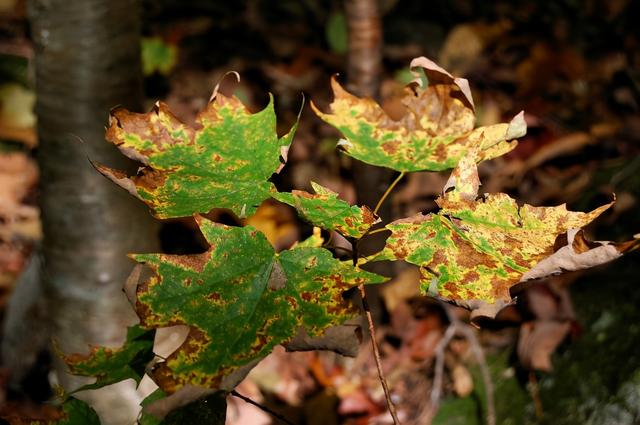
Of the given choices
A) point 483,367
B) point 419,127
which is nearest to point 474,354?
point 483,367

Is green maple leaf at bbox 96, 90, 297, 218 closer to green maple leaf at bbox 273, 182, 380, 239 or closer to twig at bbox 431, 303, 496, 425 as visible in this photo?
green maple leaf at bbox 273, 182, 380, 239

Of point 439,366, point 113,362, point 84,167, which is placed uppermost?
point 113,362

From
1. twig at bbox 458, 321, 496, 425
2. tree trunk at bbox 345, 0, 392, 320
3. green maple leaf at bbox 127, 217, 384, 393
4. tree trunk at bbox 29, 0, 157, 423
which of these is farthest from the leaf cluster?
twig at bbox 458, 321, 496, 425

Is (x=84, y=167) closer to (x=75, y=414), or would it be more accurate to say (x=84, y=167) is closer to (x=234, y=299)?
(x=75, y=414)

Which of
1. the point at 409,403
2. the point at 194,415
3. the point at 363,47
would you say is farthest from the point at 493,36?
the point at 194,415

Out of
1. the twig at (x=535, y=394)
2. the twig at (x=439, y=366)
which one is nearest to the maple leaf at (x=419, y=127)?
the twig at (x=535, y=394)

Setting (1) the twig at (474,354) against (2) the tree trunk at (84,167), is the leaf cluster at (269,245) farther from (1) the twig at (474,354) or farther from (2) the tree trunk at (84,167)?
(1) the twig at (474,354)
